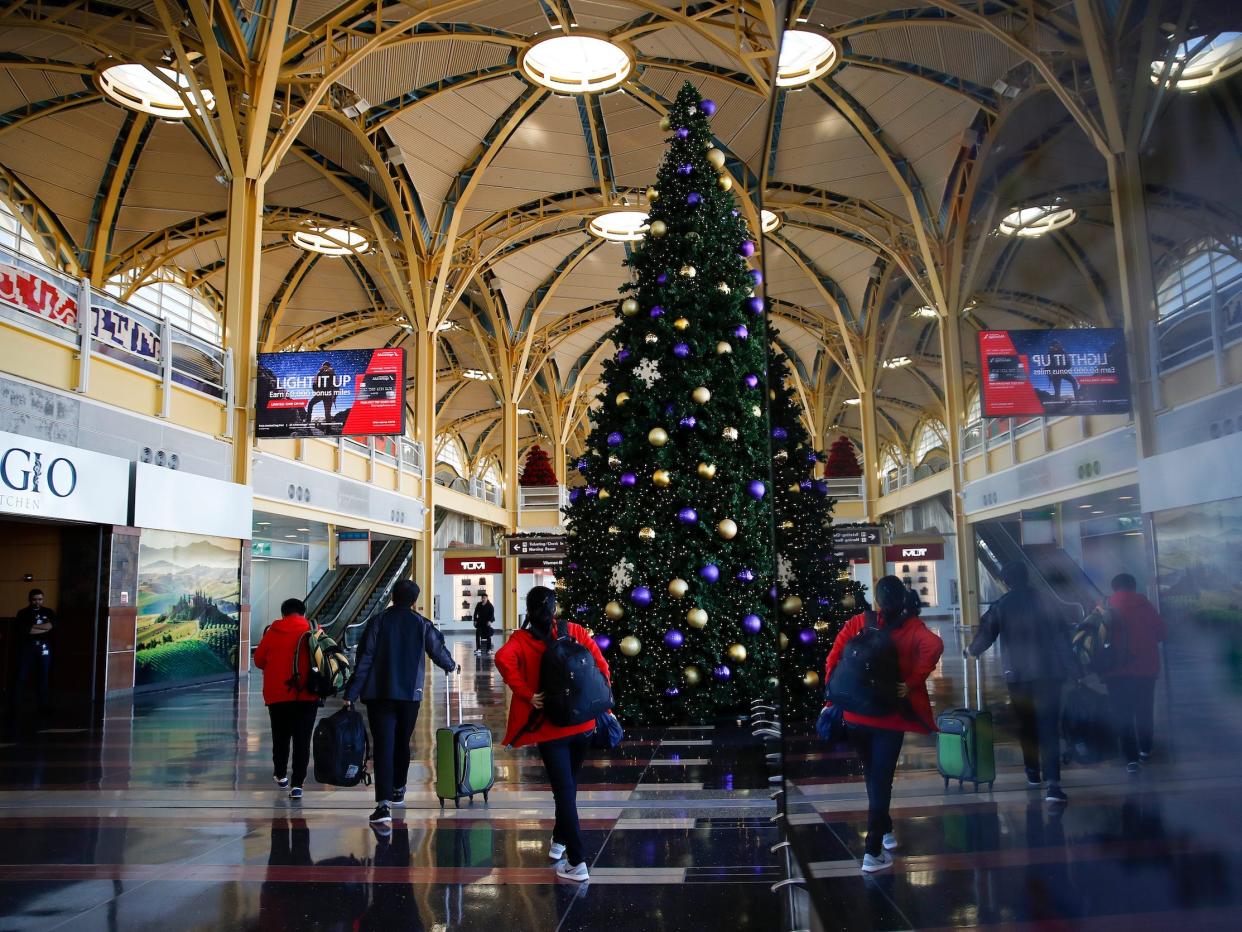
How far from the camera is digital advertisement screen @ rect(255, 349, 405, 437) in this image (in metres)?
16.6

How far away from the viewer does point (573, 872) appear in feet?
15.1

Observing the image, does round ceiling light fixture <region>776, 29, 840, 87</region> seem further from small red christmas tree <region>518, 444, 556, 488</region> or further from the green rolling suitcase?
small red christmas tree <region>518, 444, 556, 488</region>

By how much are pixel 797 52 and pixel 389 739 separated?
5.88 m

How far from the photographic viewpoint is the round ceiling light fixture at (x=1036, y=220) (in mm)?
607

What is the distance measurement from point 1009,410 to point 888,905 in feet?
1.27

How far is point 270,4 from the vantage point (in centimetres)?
1736

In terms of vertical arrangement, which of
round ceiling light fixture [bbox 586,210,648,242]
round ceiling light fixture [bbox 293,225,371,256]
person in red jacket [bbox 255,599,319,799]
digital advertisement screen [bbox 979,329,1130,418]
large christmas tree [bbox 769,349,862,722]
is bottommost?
person in red jacket [bbox 255,599,319,799]

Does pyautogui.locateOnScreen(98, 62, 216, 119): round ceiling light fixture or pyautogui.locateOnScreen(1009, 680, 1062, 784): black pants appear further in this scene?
pyautogui.locateOnScreen(98, 62, 216, 119): round ceiling light fixture

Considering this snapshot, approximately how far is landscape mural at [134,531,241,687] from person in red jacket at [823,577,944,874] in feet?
51.3

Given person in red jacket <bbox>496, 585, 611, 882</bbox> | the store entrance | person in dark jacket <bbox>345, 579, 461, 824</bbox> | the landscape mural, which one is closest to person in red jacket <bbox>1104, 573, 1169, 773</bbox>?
person in red jacket <bbox>496, 585, 611, 882</bbox>

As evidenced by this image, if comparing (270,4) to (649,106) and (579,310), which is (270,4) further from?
(579,310)

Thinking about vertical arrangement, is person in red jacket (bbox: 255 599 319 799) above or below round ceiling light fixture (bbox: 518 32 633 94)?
below

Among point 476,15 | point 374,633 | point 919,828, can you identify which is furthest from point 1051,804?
point 476,15

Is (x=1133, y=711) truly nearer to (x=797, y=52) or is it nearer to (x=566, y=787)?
(x=797, y=52)
